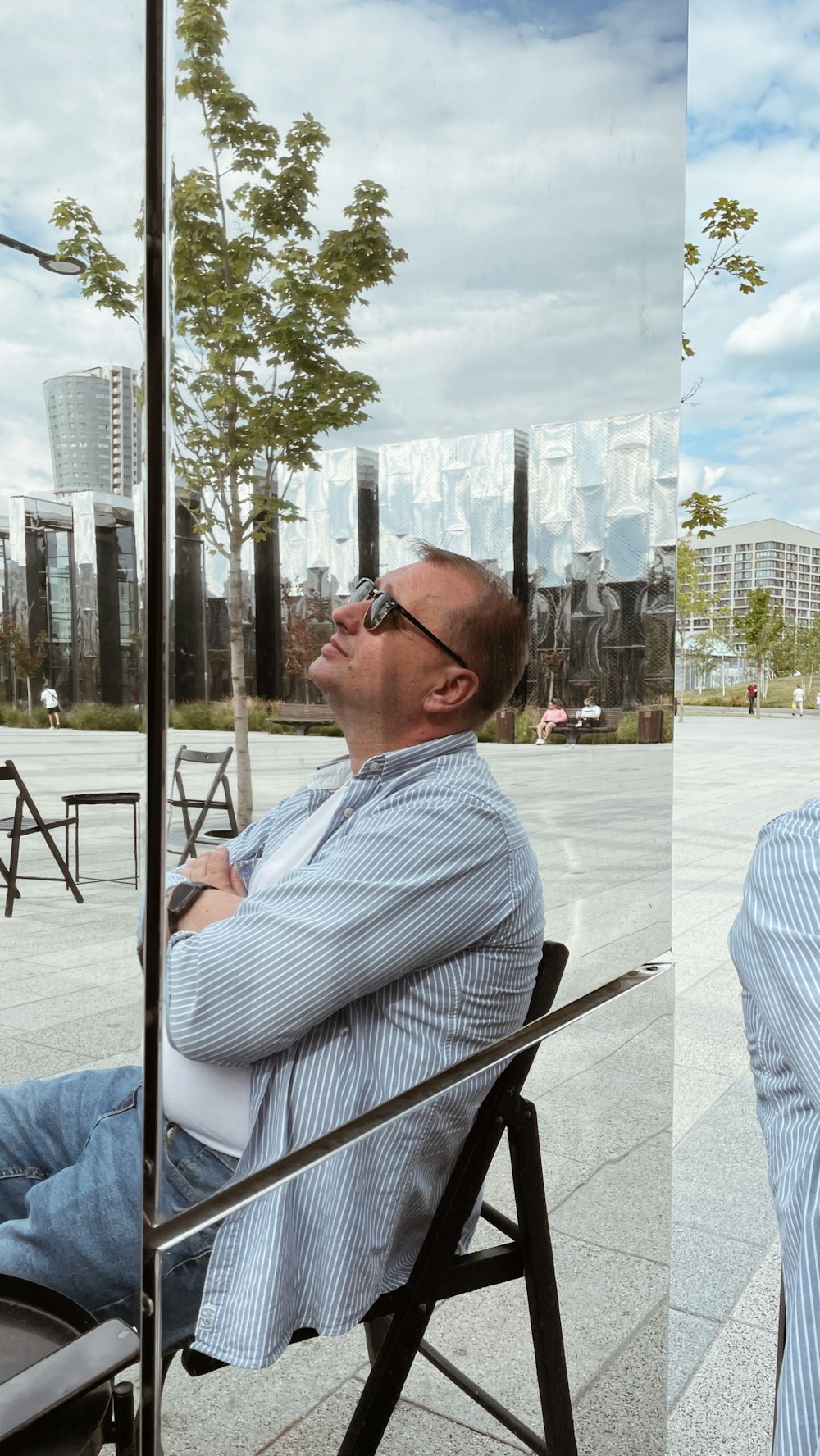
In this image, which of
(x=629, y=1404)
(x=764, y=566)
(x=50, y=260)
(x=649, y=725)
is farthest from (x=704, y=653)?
(x=50, y=260)

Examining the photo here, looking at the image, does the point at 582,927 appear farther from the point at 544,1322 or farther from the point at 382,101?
the point at 382,101

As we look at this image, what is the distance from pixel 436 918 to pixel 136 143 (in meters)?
0.81

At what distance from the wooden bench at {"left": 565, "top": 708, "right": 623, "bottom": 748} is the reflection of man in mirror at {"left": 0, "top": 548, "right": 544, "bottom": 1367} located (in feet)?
0.49

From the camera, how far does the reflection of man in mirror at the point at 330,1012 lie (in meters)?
0.99

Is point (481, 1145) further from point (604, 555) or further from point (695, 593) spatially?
point (695, 593)

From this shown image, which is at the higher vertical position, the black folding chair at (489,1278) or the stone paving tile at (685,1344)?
the black folding chair at (489,1278)

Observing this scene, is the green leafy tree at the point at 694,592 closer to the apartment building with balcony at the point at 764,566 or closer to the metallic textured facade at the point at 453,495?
the apartment building with balcony at the point at 764,566

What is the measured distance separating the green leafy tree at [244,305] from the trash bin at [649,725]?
35.0 inches

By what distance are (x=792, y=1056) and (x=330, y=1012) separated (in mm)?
501

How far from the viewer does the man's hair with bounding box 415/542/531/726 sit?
1.20 m

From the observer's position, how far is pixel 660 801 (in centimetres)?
183

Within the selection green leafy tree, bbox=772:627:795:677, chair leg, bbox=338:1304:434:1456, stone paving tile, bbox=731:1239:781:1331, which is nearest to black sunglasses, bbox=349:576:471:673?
chair leg, bbox=338:1304:434:1456

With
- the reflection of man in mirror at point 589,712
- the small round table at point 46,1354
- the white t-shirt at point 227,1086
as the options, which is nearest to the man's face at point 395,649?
the white t-shirt at point 227,1086

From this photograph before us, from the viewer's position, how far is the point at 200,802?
879 millimetres
